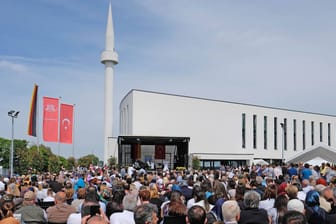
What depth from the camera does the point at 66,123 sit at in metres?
33.2

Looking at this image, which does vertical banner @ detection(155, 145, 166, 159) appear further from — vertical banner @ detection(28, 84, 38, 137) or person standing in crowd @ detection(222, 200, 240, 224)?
person standing in crowd @ detection(222, 200, 240, 224)

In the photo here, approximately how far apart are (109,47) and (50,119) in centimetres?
2365

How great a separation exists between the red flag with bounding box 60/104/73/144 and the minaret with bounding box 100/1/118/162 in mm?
14371

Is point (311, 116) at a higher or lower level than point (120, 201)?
higher

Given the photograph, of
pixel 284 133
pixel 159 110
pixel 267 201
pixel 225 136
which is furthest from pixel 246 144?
pixel 267 201

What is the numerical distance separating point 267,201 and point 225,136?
43.6 m

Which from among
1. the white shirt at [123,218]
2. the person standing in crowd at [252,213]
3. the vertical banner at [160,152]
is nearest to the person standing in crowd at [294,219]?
the person standing in crowd at [252,213]

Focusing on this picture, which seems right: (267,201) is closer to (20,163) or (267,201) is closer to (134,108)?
(134,108)

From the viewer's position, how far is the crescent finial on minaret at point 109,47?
50875 millimetres

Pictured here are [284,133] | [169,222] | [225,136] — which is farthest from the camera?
[284,133]

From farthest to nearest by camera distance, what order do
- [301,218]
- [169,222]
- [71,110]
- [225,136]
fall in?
1. [225,136]
2. [71,110]
3. [169,222]
4. [301,218]

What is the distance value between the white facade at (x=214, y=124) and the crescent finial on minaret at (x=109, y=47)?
5618 mm

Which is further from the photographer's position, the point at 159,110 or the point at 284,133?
the point at 284,133

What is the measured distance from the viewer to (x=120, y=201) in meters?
6.80
